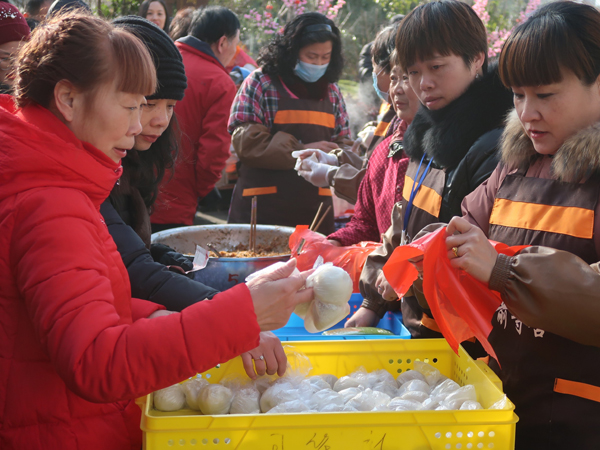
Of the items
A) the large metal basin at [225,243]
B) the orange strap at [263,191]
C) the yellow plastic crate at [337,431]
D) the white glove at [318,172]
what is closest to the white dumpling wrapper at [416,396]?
the yellow plastic crate at [337,431]

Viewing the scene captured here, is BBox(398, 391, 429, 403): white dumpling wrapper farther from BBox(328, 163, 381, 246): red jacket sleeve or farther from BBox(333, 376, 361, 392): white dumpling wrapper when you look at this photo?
BBox(328, 163, 381, 246): red jacket sleeve

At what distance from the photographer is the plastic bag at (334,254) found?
2547mm

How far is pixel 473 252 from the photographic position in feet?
4.63

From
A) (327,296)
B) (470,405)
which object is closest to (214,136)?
(327,296)

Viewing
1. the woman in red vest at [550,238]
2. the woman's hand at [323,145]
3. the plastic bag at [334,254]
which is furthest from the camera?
the woman's hand at [323,145]

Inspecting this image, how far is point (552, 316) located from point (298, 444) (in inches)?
27.4

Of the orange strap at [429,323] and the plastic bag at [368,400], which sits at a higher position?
the plastic bag at [368,400]

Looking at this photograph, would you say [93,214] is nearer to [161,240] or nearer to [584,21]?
[584,21]

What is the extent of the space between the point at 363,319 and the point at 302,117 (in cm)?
214

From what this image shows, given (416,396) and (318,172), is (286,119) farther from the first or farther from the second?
(416,396)

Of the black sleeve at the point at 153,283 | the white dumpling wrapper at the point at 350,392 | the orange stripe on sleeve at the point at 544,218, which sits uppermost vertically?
the orange stripe on sleeve at the point at 544,218

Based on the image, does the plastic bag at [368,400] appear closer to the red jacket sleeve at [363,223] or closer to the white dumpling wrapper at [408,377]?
the white dumpling wrapper at [408,377]

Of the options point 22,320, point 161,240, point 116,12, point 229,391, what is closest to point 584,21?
point 229,391

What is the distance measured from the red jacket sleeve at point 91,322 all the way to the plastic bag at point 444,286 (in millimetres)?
550
